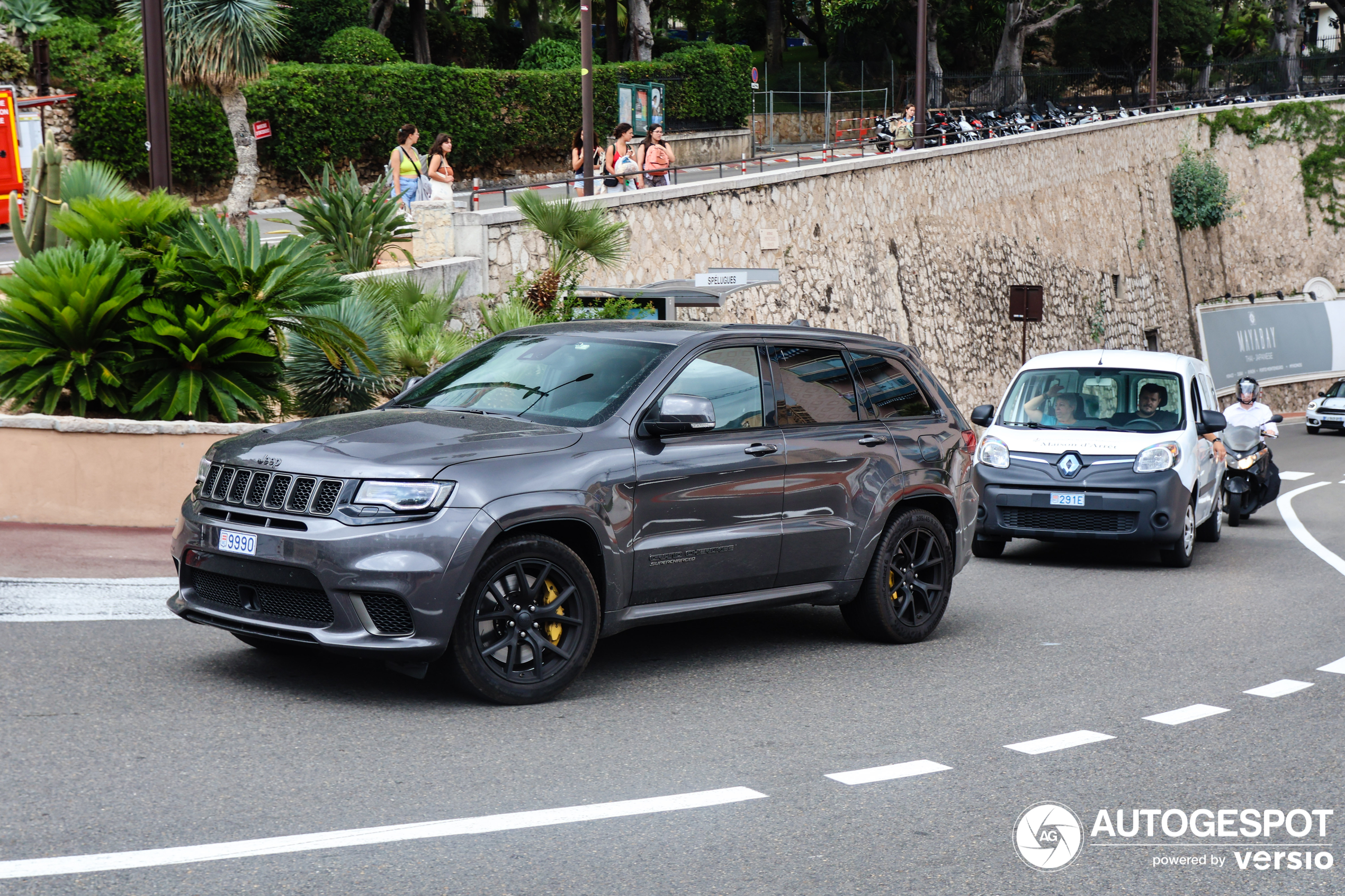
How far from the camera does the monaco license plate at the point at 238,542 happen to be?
6125 mm

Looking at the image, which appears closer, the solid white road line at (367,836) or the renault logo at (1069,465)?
the solid white road line at (367,836)

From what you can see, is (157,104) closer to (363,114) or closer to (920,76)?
(920,76)

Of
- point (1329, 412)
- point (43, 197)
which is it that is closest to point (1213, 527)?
point (43, 197)

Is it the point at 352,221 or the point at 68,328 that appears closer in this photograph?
the point at 68,328

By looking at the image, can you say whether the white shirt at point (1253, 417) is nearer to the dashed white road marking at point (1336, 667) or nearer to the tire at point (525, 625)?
the dashed white road marking at point (1336, 667)

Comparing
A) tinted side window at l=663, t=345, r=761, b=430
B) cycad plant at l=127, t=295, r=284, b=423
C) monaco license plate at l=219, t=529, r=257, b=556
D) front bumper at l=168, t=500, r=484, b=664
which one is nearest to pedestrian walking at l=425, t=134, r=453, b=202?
cycad plant at l=127, t=295, r=284, b=423

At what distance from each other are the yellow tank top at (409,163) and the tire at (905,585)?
12952 mm

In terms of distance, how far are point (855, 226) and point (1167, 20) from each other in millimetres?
44931

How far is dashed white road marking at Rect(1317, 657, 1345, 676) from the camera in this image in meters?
8.22

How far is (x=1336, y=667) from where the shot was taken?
834cm

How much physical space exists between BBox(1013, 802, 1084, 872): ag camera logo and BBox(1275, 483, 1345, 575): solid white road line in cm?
849

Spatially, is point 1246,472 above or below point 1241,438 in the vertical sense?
below

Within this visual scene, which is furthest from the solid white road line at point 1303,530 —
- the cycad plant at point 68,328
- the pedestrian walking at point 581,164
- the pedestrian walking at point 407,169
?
the pedestrian walking at point 407,169

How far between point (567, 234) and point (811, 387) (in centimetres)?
922
